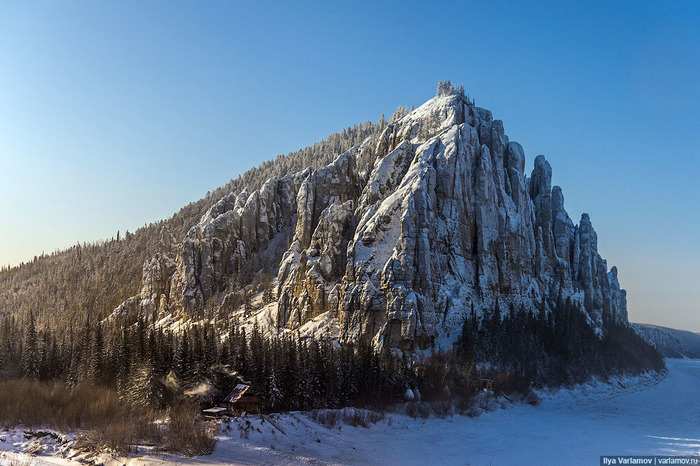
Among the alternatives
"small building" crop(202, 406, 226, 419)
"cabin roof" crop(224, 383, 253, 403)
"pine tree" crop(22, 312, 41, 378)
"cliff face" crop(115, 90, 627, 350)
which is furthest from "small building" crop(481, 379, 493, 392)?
"pine tree" crop(22, 312, 41, 378)

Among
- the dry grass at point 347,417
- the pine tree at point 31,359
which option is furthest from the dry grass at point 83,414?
the dry grass at point 347,417

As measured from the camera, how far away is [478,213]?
4705 inches

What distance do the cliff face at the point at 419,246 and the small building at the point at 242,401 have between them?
46.5 m

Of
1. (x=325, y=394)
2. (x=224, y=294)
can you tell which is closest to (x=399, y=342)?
(x=325, y=394)

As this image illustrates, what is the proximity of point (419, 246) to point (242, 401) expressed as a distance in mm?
60059

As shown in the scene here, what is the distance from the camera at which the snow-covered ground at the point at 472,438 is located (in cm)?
4244

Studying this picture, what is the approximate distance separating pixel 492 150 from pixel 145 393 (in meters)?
102

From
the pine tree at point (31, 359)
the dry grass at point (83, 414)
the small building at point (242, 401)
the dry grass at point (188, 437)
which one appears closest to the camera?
the dry grass at point (188, 437)

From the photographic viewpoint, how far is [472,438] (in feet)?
189

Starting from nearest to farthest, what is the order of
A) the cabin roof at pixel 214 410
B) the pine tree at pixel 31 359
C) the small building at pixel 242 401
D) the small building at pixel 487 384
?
the cabin roof at pixel 214 410 → the small building at pixel 242 401 → the pine tree at pixel 31 359 → the small building at pixel 487 384

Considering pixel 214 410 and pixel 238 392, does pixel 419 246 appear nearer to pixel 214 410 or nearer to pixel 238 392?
pixel 238 392

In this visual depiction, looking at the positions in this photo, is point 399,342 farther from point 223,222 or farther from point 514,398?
point 223,222

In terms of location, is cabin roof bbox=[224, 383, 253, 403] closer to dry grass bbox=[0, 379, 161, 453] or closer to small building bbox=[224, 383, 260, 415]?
small building bbox=[224, 383, 260, 415]

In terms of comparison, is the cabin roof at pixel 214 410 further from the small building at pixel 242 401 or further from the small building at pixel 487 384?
the small building at pixel 487 384
